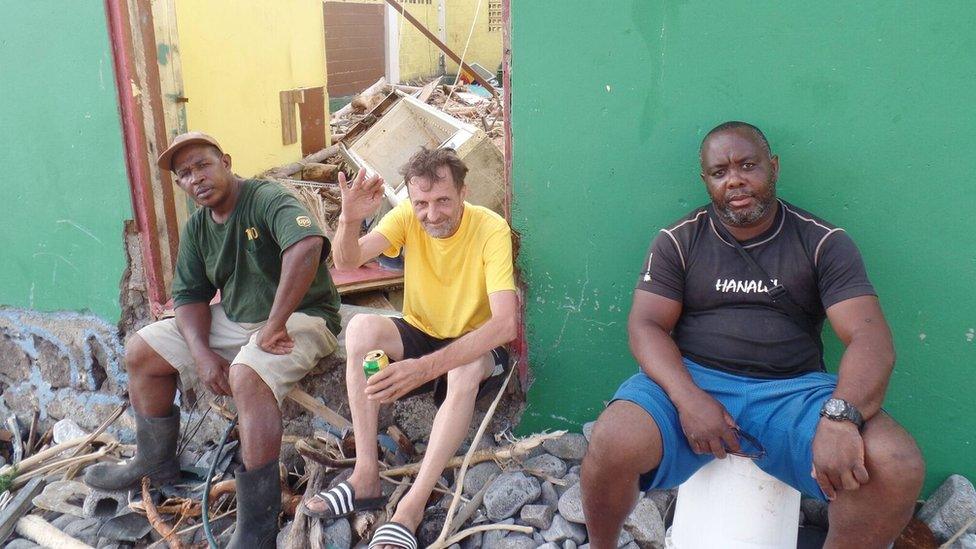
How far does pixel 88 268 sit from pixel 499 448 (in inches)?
107

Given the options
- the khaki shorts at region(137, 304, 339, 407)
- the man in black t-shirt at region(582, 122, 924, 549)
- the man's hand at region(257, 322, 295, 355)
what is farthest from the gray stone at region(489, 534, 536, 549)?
the man's hand at region(257, 322, 295, 355)

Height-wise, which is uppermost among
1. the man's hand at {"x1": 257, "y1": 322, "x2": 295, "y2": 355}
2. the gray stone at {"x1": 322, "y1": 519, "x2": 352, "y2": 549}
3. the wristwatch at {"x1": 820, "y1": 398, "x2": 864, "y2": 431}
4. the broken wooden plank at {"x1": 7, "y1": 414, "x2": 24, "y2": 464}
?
the wristwatch at {"x1": 820, "y1": 398, "x2": 864, "y2": 431}

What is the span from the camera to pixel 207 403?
4.10 m

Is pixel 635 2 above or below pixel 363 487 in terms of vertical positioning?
above

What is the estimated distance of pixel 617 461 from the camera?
7.77 ft


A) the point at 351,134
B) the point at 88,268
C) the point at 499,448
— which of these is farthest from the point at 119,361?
the point at 351,134

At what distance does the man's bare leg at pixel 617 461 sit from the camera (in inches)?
92.9

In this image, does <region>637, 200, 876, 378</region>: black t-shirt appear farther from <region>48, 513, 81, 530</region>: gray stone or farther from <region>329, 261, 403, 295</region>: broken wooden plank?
<region>48, 513, 81, 530</region>: gray stone

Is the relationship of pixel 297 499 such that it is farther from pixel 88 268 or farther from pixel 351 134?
pixel 351 134

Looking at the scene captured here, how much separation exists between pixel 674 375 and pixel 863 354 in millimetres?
593

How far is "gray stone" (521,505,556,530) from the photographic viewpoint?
2.94 m

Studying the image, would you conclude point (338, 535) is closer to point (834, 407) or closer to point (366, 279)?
point (366, 279)

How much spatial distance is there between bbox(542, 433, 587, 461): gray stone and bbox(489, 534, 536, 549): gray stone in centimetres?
51

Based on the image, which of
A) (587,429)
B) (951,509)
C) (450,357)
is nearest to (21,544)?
(450,357)
